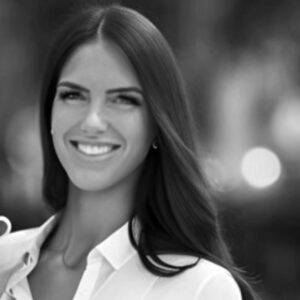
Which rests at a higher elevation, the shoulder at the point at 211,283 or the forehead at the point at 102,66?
the forehead at the point at 102,66

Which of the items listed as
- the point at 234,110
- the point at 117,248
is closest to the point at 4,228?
the point at 117,248

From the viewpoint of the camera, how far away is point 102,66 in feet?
6.67

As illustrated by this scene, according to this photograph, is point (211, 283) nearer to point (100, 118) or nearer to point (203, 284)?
point (203, 284)

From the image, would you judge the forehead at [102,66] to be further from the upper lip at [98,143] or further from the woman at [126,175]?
the upper lip at [98,143]

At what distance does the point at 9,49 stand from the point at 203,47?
1307 mm

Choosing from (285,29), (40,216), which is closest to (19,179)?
(40,216)

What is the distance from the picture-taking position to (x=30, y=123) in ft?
19.2

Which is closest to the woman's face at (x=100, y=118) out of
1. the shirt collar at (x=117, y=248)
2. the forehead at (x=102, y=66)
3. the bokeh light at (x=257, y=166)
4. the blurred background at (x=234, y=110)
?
the forehead at (x=102, y=66)

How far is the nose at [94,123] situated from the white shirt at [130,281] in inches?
9.7

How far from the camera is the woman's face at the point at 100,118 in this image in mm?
2025

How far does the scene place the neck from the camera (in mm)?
2145

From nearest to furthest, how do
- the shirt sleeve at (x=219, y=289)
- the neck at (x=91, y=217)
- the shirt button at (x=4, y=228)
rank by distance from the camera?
the shirt sleeve at (x=219, y=289), the neck at (x=91, y=217), the shirt button at (x=4, y=228)

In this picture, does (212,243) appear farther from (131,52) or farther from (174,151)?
(131,52)

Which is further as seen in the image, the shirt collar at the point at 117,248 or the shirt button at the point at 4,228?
the shirt button at the point at 4,228
